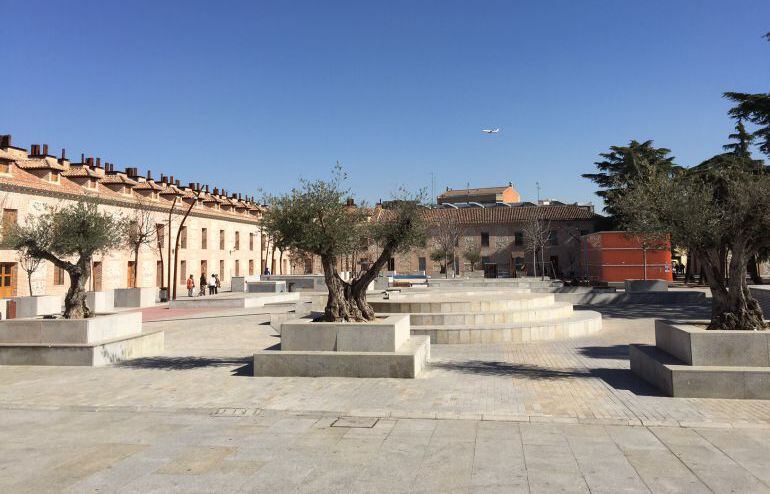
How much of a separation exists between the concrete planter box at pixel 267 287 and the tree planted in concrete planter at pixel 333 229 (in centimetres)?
2204

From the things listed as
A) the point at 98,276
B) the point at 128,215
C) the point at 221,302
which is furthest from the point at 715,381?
the point at 98,276

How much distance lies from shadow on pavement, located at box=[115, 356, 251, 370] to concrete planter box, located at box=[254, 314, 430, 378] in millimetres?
1883

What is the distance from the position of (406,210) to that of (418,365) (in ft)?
Result: 12.1

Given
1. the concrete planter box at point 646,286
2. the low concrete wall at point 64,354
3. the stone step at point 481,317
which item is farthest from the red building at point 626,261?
the low concrete wall at point 64,354

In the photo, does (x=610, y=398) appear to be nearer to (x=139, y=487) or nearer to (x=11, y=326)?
(x=139, y=487)

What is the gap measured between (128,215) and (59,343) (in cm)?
2122

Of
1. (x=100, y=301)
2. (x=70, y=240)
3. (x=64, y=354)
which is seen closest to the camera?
(x=64, y=354)

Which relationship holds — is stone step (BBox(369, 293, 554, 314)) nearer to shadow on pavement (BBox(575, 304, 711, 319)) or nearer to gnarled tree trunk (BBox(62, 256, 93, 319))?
shadow on pavement (BBox(575, 304, 711, 319))

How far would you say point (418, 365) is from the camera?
945 centimetres

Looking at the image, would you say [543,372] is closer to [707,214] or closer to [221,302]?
[707,214]

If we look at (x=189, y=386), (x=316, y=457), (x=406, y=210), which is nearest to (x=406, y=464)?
(x=316, y=457)

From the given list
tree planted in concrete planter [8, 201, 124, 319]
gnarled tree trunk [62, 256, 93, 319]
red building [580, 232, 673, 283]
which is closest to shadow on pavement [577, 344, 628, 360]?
gnarled tree trunk [62, 256, 93, 319]

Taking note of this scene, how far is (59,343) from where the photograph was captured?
1108cm

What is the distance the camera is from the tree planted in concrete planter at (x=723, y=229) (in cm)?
819
